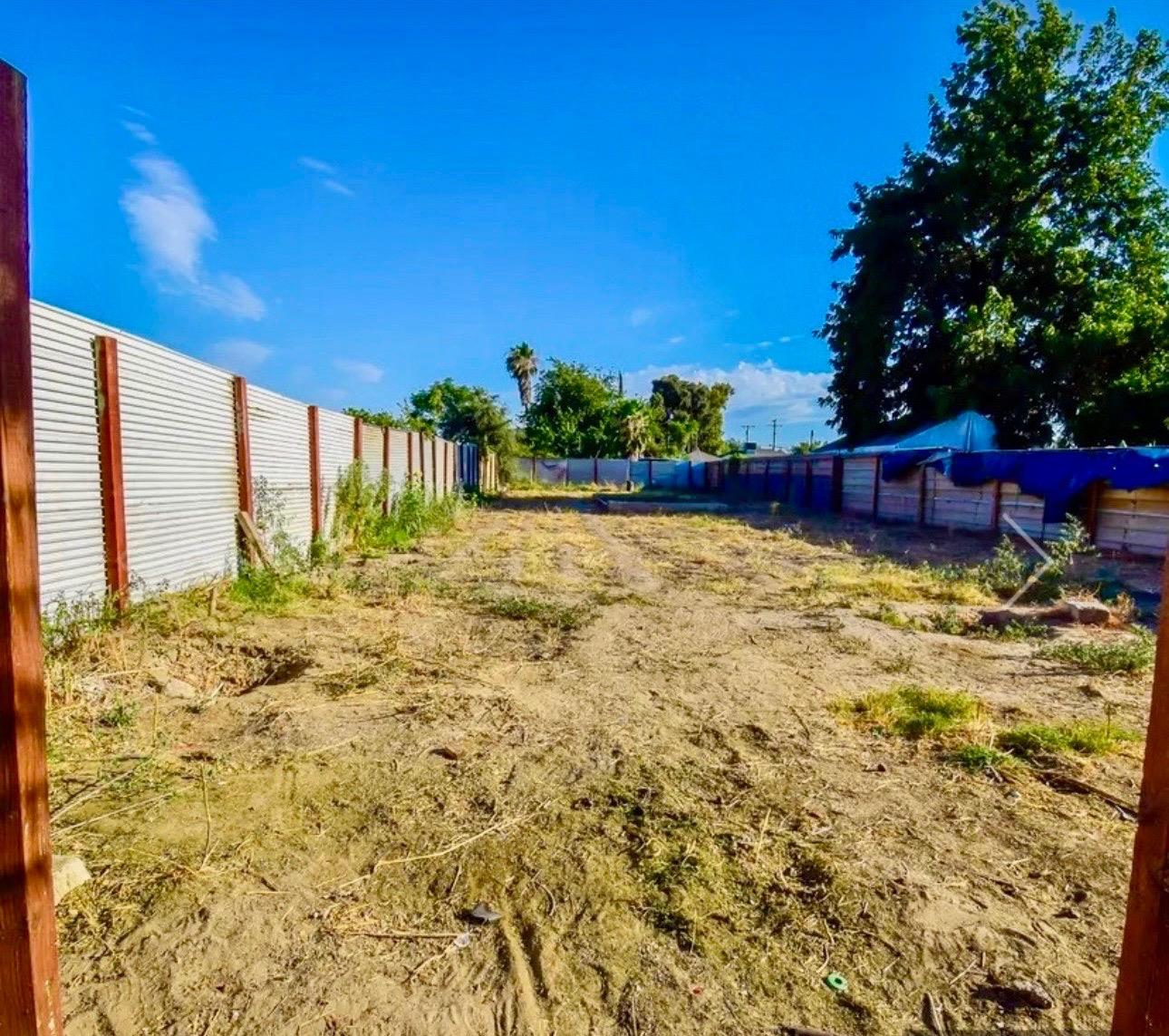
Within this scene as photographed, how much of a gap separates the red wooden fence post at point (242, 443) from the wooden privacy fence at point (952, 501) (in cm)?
773

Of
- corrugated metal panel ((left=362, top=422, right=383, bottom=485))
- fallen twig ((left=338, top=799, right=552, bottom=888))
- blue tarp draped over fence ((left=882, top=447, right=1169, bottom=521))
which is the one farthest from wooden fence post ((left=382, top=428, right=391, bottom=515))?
blue tarp draped over fence ((left=882, top=447, right=1169, bottom=521))

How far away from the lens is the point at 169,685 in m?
3.72

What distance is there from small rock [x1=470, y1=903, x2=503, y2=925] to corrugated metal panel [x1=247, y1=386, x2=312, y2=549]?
588 centimetres

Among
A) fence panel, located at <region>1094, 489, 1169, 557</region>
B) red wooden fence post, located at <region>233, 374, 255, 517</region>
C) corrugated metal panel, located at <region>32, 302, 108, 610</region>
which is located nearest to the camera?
corrugated metal panel, located at <region>32, 302, 108, 610</region>

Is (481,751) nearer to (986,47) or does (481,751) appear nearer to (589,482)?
(986,47)

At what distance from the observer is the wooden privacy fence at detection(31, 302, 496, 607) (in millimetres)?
3924

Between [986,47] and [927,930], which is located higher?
[986,47]

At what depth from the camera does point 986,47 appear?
1914 cm

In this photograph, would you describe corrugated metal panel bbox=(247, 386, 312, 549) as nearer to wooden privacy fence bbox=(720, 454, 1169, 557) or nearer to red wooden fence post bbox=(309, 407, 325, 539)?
red wooden fence post bbox=(309, 407, 325, 539)

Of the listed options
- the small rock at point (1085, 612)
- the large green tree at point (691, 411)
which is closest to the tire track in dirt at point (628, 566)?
the small rock at point (1085, 612)

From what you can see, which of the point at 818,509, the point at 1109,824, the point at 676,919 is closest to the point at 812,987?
the point at 676,919

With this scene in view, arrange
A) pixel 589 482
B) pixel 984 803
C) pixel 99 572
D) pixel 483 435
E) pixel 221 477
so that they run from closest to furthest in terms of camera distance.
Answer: pixel 984 803 < pixel 99 572 < pixel 221 477 < pixel 483 435 < pixel 589 482

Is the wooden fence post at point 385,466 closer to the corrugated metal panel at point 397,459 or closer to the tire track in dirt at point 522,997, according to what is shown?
the corrugated metal panel at point 397,459

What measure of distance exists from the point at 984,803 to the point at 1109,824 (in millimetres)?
410
